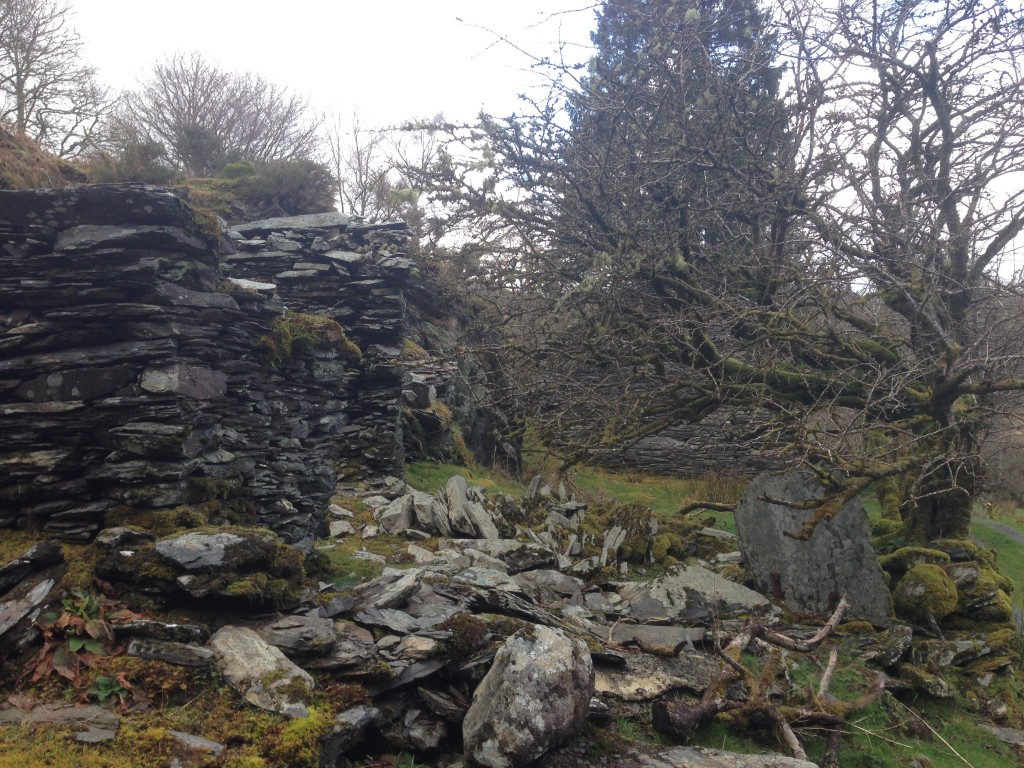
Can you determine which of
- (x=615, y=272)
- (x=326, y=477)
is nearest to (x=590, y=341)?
(x=615, y=272)

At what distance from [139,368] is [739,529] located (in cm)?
614

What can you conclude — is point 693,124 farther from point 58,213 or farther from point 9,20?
point 9,20

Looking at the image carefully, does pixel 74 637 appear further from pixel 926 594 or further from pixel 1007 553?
pixel 1007 553

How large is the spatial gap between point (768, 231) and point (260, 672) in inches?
284

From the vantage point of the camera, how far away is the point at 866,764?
16.2 feet

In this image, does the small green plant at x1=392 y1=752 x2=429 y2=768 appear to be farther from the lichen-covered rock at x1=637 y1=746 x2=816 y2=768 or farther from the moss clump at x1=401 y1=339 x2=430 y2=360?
the moss clump at x1=401 y1=339 x2=430 y2=360

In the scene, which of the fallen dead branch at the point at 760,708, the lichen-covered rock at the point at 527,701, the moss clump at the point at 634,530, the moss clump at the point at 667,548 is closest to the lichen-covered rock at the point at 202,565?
the lichen-covered rock at the point at 527,701

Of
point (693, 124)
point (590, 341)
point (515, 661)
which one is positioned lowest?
point (515, 661)

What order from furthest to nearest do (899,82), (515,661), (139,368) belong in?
1. (899,82)
2. (139,368)
3. (515,661)

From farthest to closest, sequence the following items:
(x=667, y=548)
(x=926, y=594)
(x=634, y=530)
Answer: (x=634, y=530) → (x=667, y=548) → (x=926, y=594)

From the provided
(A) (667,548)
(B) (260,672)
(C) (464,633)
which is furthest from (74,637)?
(A) (667,548)

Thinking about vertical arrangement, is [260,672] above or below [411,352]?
below

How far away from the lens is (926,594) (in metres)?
7.17

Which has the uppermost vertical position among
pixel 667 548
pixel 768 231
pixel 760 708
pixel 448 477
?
pixel 768 231
